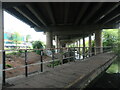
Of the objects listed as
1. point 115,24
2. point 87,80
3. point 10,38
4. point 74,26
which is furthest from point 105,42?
point 10,38

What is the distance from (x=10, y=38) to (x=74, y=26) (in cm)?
6645

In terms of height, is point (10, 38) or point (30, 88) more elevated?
point (10, 38)

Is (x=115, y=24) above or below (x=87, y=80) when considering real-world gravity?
above

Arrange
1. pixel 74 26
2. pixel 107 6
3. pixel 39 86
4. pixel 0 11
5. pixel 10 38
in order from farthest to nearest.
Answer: pixel 10 38 < pixel 74 26 < pixel 107 6 < pixel 0 11 < pixel 39 86

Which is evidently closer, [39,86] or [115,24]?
[39,86]

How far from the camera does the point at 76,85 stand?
5020 millimetres

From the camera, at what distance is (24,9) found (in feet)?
48.2

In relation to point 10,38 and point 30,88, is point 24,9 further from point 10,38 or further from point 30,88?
point 10,38

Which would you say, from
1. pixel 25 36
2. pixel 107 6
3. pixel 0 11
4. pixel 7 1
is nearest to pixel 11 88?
pixel 0 11

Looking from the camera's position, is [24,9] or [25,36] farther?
[25,36]

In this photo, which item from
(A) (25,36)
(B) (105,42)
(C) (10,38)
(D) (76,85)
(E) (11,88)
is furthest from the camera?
(A) (25,36)

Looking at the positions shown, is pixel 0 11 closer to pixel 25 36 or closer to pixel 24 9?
pixel 24 9

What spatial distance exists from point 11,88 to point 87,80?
3397 mm

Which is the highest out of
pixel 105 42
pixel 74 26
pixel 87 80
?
pixel 74 26
